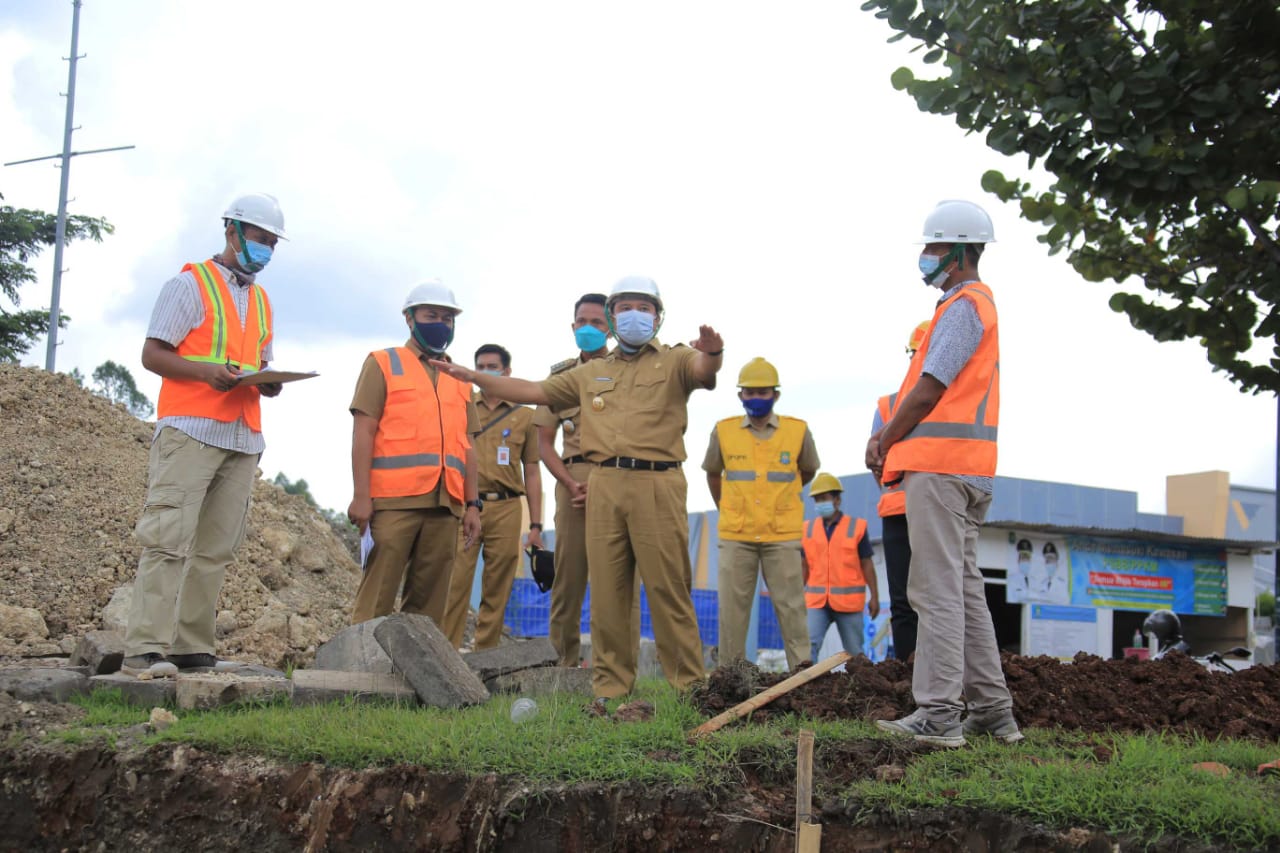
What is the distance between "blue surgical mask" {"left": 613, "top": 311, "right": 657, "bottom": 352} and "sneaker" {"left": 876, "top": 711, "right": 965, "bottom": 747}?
2.49m

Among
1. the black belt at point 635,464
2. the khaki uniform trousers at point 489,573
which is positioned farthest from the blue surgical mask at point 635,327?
the khaki uniform trousers at point 489,573

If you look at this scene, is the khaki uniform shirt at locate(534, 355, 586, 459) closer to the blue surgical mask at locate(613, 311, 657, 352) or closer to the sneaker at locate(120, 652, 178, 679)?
the blue surgical mask at locate(613, 311, 657, 352)

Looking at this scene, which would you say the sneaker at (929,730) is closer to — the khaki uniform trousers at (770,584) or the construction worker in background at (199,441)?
the khaki uniform trousers at (770,584)

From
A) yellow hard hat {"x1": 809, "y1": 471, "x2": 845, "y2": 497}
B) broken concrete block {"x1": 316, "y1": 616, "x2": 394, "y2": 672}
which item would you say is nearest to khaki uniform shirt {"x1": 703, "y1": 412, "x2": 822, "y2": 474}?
yellow hard hat {"x1": 809, "y1": 471, "x2": 845, "y2": 497}

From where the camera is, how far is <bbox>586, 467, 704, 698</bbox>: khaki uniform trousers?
5863 mm

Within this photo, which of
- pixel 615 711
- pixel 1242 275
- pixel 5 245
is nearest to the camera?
pixel 615 711

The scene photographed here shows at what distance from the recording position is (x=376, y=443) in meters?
6.70

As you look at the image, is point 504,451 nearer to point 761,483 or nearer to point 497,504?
point 497,504

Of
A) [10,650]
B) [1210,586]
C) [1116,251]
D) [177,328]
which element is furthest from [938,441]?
[1210,586]

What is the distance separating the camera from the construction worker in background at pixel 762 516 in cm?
796

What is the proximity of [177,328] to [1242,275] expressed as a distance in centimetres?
600

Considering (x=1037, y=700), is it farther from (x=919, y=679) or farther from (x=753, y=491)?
(x=753, y=491)

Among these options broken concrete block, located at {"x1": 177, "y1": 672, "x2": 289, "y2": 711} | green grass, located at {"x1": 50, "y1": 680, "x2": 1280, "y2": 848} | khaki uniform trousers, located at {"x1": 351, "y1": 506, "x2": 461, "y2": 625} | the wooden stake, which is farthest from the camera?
khaki uniform trousers, located at {"x1": 351, "y1": 506, "x2": 461, "y2": 625}

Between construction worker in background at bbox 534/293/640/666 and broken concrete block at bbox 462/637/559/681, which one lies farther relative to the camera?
construction worker in background at bbox 534/293/640/666
